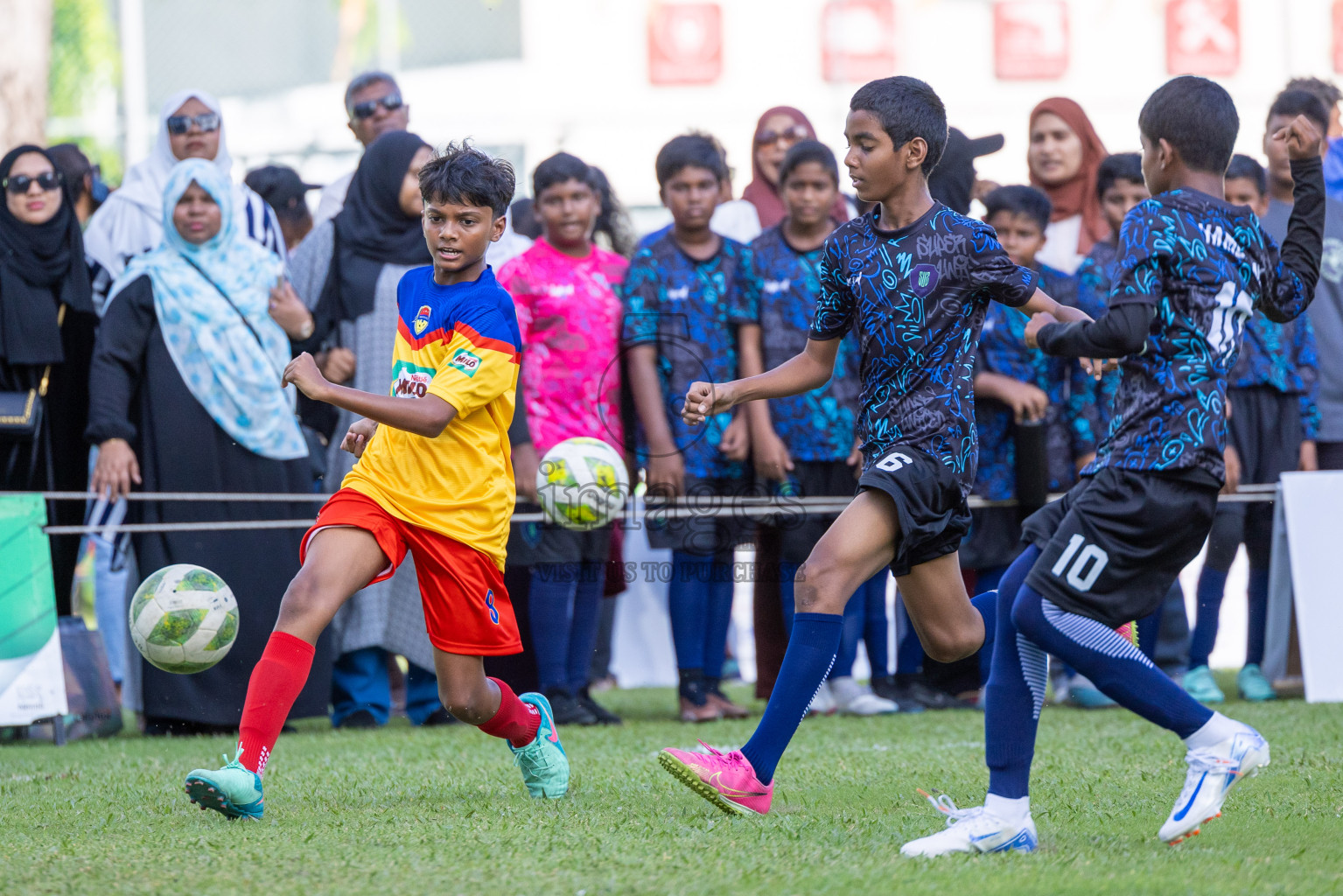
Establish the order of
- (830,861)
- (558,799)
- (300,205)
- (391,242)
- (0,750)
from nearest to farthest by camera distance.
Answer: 1. (830,861)
2. (558,799)
3. (0,750)
4. (391,242)
5. (300,205)

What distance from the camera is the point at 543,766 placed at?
4809mm

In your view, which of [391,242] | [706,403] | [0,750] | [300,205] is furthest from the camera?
[300,205]

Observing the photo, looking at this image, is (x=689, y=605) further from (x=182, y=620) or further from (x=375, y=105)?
(x=375, y=105)

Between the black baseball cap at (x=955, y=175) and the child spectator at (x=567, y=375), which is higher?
the black baseball cap at (x=955, y=175)

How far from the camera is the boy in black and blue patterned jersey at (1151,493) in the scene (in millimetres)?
3723

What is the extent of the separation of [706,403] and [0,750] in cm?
377

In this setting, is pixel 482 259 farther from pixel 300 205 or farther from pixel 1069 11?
pixel 1069 11

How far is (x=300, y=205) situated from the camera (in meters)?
9.49

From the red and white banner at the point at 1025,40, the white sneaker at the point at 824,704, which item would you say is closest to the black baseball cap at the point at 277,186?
the white sneaker at the point at 824,704

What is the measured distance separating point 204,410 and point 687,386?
218cm

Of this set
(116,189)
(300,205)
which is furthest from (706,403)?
(300,205)

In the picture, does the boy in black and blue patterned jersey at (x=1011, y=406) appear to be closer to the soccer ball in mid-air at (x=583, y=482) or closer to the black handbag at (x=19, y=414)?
the soccer ball in mid-air at (x=583, y=482)

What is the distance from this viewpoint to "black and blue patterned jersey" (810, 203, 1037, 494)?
4.34m

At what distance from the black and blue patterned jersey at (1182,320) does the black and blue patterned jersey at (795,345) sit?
361 centimetres
